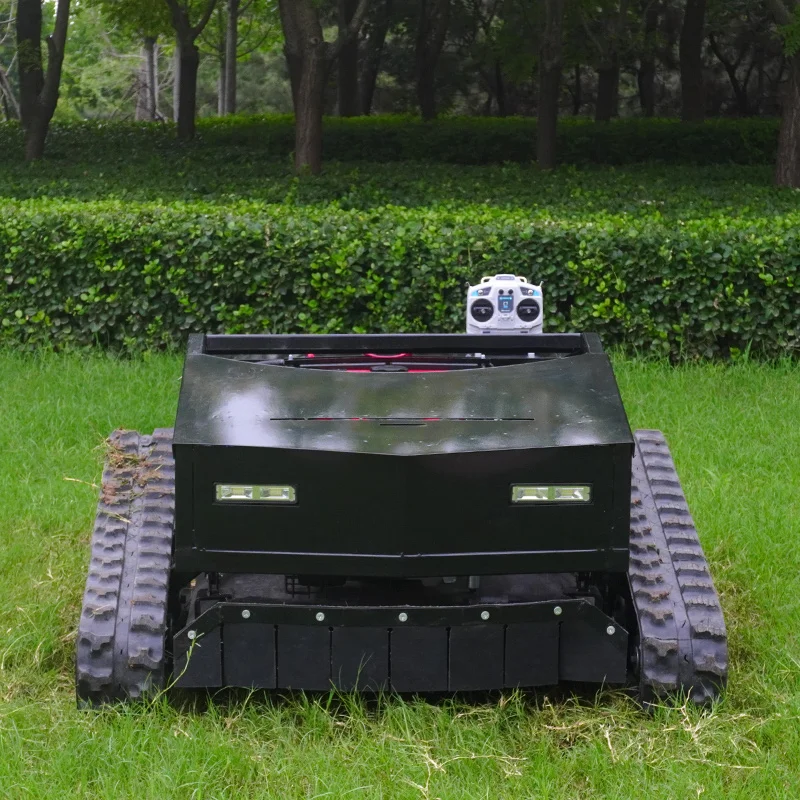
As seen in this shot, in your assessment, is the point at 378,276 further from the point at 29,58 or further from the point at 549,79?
the point at 29,58

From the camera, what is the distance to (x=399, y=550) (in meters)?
3.40

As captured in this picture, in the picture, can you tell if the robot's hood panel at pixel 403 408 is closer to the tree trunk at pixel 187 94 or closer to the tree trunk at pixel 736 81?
the tree trunk at pixel 187 94

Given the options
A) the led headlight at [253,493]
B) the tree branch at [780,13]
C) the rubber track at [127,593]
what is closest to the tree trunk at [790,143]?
the tree branch at [780,13]

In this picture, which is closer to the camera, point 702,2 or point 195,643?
point 195,643

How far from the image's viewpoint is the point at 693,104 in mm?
25047

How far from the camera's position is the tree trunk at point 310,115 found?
14.7m

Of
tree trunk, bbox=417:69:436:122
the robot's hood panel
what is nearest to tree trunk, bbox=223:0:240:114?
tree trunk, bbox=417:69:436:122

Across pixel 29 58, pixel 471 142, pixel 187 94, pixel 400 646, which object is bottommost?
pixel 400 646

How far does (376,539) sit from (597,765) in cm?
91

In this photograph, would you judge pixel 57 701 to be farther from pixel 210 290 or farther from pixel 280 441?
pixel 210 290

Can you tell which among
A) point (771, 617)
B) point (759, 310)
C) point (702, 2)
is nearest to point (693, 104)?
point (702, 2)

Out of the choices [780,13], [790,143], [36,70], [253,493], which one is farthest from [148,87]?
[253,493]

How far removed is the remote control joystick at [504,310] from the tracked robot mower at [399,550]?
31.8 inches

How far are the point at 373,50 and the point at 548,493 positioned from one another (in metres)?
29.0
